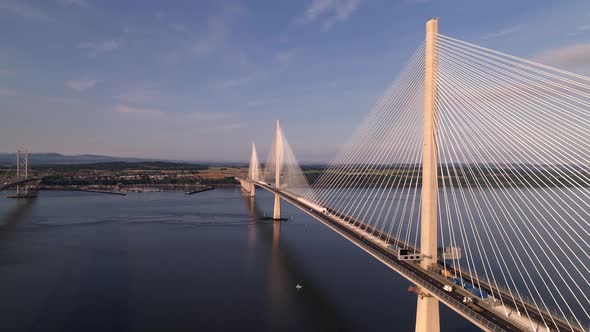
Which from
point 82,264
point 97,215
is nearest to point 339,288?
point 82,264

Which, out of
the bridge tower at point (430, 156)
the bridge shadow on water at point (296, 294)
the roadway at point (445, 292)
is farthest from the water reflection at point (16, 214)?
the bridge tower at point (430, 156)

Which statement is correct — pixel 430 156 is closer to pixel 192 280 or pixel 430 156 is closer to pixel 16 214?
pixel 192 280

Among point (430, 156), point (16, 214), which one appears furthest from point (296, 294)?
point (16, 214)

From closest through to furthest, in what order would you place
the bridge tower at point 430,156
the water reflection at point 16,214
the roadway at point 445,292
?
1. the roadway at point 445,292
2. the bridge tower at point 430,156
3. the water reflection at point 16,214

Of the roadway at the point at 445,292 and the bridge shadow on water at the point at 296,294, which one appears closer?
the roadway at the point at 445,292

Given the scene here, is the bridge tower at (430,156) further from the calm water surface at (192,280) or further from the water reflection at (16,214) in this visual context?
the water reflection at (16,214)

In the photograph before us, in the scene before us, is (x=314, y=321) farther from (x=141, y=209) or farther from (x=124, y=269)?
(x=141, y=209)

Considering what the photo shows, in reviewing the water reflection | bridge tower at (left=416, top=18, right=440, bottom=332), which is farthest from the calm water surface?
bridge tower at (left=416, top=18, right=440, bottom=332)
